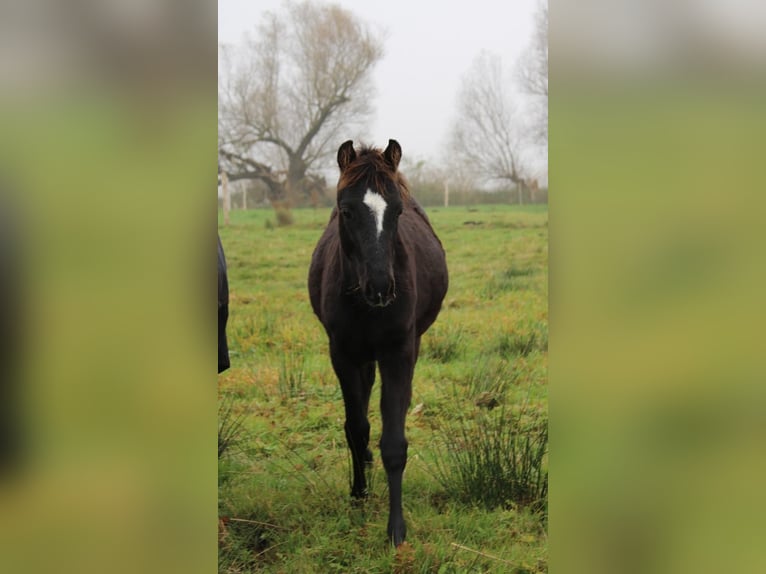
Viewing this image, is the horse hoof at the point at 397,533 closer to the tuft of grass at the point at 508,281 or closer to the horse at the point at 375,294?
the horse at the point at 375,294

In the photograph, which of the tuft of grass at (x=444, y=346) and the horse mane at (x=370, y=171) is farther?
the tuft of grass at (x=444, y=346)

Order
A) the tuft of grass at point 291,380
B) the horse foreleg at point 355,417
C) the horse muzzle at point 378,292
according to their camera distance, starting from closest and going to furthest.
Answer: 1. the horse muzzle at point 378,292
2. the horse foreleg at point 355,417
3. the tuft of grass at point 291,380

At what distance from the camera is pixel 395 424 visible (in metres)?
3.25

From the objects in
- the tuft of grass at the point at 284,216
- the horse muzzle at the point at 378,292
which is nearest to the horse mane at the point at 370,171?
the horse muzzle at the point at 378,292

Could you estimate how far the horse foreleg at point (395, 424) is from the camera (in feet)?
10.4

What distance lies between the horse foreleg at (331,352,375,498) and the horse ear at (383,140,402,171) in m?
1.08

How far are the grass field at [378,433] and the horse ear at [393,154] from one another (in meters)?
1.37

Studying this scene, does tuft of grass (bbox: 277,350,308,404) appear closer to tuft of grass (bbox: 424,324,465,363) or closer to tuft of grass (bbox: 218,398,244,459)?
tuft of grass (bbox: 218,398,244,459)

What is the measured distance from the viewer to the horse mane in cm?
301

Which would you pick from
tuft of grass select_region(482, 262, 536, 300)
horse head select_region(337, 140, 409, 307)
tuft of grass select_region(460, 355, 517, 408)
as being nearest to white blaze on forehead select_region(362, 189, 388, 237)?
horse head select_region(337, 140, 409, 307)
